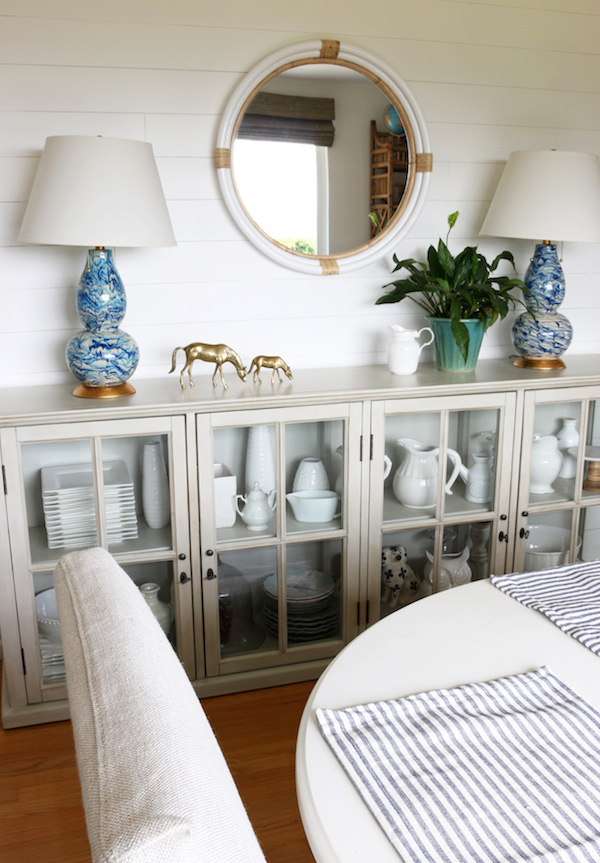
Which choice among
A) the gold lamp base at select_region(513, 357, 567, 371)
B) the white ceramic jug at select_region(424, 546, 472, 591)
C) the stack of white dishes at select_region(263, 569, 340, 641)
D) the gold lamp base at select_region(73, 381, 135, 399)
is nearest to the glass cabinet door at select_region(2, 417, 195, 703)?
the gold lamp base at select_region(73, 381, 135, 399)

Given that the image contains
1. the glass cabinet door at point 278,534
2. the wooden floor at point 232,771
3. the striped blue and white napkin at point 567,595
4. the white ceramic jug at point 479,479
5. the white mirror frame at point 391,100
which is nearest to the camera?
the striped blue and white napkin at point 567,595

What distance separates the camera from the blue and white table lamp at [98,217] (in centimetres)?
184

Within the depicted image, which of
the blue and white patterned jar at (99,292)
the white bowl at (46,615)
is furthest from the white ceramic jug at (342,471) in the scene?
the white bowl at (46,615)

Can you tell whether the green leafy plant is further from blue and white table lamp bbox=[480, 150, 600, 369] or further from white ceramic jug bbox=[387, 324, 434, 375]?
blue and white table lamp bbox=[480, 150, 600, 369]

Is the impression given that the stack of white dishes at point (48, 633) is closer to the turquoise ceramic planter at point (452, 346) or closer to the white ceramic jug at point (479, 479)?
the white ceramic jug at point (479, 479)

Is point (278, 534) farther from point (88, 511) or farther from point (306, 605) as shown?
point (88, 511)

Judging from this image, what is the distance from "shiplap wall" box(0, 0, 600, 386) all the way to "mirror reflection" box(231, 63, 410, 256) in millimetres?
94

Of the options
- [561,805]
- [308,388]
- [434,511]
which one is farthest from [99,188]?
[561,805]

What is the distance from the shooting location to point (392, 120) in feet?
7.79

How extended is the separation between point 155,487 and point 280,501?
0.35 metres

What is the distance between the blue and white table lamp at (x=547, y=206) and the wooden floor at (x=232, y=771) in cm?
134

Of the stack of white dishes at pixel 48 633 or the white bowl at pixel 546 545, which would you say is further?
the white bowl at pixel 546 545

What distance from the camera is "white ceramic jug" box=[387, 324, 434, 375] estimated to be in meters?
2.29

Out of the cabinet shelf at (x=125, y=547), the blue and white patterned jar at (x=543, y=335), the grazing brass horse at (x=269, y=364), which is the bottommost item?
the cabinet shelf at (x=125, y=547)
